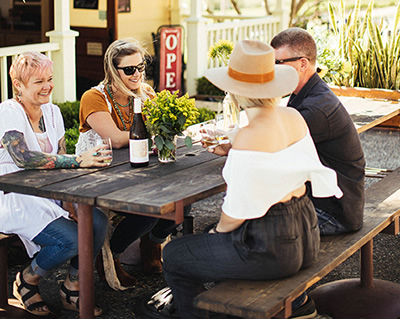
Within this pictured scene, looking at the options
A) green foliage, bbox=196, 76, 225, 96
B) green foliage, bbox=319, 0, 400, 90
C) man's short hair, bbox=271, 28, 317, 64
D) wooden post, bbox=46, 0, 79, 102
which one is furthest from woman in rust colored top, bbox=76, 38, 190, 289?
green foliage, bbox=196, 76, 225, 96

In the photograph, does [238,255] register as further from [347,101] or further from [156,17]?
[156,17]

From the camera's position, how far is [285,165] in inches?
122

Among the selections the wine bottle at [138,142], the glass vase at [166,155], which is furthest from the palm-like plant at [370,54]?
the wine bottle at [138,142]

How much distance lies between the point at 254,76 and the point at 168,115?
0.74m

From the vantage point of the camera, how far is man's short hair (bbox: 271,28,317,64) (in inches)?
157

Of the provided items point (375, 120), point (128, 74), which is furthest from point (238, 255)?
point (375, 120)

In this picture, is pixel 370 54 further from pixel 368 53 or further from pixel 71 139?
pixel 71 139

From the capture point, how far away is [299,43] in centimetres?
400

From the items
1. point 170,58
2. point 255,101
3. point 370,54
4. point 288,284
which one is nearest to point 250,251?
point 288,284

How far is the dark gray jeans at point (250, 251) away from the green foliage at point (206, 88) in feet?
24.0

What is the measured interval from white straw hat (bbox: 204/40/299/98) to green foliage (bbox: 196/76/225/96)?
725cm

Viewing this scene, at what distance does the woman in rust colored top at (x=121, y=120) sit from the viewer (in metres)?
4.39

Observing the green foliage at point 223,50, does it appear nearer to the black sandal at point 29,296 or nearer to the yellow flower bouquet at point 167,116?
the yellow flower bouquet at point 167,116

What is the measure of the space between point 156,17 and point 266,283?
971 cm
